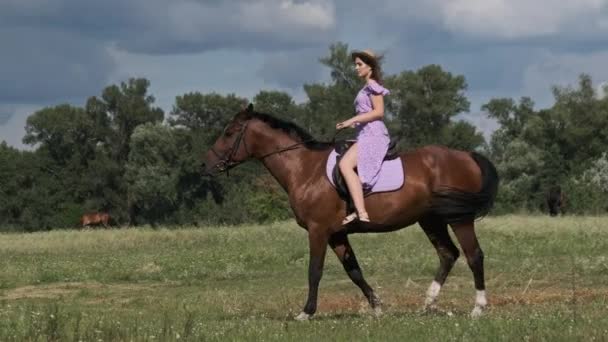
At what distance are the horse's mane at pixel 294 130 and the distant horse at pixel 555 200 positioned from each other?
45250mm

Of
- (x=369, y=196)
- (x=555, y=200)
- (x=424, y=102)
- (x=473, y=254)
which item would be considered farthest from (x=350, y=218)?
(x=424, y=102)

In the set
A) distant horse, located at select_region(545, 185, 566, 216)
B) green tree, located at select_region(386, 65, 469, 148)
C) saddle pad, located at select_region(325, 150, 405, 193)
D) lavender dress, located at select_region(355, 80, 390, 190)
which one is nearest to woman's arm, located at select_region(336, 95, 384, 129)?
lavender dress, located at select_region(355, 80, 390, 190)

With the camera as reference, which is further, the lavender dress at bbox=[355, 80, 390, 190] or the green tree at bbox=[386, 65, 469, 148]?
the green tree at bbox=[386, 65, 469, 148]

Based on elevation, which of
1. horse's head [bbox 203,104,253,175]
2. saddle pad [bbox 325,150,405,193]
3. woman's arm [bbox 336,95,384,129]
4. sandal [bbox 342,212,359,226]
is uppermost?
woman's arm [bbox 336,95,384,129]

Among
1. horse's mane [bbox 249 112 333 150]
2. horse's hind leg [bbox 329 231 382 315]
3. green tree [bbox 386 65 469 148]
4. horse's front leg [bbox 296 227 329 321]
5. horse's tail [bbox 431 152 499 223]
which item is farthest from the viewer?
green tree [bbox 386 65 469 148]

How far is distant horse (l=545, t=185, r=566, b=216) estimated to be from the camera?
188ft

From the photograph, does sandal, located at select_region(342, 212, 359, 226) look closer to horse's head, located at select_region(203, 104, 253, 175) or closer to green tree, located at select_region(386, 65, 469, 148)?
horse's head, located at select_region(203, 104, 253, 175)

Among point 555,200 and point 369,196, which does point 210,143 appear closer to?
point 555,200

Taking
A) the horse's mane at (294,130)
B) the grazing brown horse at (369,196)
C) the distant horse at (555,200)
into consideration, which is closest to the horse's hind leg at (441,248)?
the grazing brown horse at (369,196)

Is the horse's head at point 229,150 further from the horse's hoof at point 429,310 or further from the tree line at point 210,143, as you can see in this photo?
the tree line at point 210,143

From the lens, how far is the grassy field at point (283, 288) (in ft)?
29.6

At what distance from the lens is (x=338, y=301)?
15227 mm

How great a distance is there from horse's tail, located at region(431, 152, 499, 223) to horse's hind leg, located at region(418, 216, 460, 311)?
476 millimetres

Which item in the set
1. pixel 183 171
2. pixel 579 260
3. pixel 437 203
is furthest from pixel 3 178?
pixel 437 203
